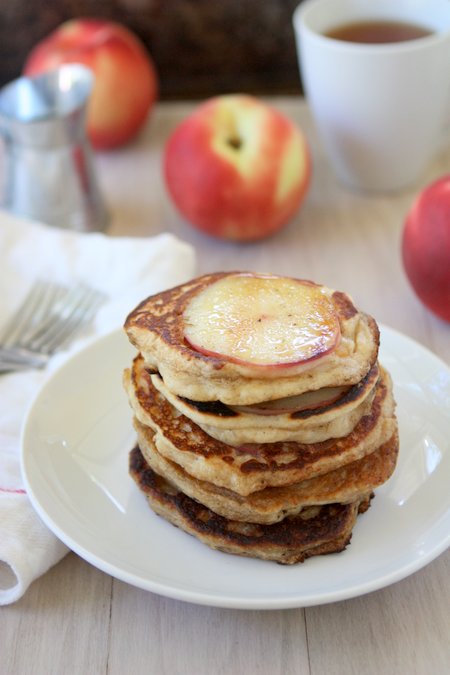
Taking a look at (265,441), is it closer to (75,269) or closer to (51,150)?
(75,269)

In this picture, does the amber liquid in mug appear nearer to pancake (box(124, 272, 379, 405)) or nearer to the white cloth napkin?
the white cloth napkin

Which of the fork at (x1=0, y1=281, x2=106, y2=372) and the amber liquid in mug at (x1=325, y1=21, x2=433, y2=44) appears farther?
the amber liquid in mug at (x1=325, y1=21, x2=433, y2=44)

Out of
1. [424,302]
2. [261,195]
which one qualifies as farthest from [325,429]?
[261,195]

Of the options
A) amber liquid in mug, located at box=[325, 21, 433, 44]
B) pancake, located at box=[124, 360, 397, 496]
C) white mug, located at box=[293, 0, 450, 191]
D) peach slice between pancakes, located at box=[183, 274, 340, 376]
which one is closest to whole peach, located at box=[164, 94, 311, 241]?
white mug, located at box=[293, 0, 450, 191]

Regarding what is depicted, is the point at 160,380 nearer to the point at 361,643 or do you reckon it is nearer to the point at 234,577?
the point at 234,577

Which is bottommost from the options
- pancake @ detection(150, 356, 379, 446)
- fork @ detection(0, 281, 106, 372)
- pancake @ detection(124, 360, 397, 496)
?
fork @ detection(0, 281, 106, 372)

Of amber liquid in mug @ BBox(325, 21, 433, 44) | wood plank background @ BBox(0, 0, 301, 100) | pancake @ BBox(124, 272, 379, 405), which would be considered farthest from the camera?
wood plank background @ BBox(0, 0, 301, 100)
